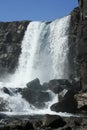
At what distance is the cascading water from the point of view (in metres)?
78.9

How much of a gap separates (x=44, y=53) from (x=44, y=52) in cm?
21

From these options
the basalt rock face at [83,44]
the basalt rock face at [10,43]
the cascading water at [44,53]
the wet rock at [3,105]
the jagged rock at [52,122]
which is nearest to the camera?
the jagged rock at [52,122]

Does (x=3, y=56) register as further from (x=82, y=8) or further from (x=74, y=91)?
(x=74, y=91)

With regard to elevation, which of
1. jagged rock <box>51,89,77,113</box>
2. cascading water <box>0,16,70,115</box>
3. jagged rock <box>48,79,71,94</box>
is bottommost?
jagged rock <box>51,89,77,113</box>

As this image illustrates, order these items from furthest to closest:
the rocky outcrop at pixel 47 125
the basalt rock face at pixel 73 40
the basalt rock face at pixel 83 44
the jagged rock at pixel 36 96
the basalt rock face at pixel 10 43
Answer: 1. the basalt rock face at pixel 10 43
2. the basalt rock face at pixel 73 40
3. the basalt rock face at pixel 83 44
4. the jagged rock at pixel 36 96
5. the rocky outcrop at pixel 47 125

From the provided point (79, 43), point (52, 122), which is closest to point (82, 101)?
point (79, 43)

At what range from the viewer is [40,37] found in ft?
279

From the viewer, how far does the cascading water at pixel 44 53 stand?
78.9m

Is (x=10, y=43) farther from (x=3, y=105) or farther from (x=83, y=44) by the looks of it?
(x=3, y=105)

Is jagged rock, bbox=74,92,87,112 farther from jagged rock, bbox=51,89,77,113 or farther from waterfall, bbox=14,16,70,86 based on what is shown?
waterfall, bbox=14,16,70,86

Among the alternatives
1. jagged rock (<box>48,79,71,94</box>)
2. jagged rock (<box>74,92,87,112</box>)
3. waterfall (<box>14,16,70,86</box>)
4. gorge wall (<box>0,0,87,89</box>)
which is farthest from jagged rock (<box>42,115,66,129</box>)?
waterfall (<box>14,16,70,86</box>)

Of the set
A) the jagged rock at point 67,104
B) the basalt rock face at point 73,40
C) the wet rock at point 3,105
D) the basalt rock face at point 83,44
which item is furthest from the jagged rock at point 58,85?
the basalt rock face at point 73,40

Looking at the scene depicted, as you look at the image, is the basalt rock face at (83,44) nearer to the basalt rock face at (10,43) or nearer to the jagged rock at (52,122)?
the jagged rock at (52,122)

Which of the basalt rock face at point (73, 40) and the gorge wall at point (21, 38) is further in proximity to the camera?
the basalt rock face at point (73, 40)
